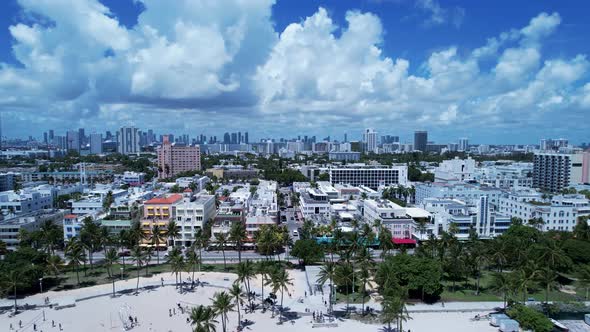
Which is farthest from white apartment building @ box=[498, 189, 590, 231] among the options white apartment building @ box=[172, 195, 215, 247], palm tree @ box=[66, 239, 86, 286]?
palm tree @ box=[66, 239, 86, 286]

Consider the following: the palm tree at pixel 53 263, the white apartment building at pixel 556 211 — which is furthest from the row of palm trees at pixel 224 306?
the white apartment building at pixel 556 211

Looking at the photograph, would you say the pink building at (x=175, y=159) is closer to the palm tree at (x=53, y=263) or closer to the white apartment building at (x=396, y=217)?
the white apartment building at (x=396, y=217)

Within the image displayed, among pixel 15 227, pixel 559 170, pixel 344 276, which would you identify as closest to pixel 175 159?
pixel 15 227

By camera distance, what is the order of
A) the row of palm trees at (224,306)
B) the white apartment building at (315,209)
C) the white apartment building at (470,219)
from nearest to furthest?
the row of palm trees at (224,306) → the white apartment building at (470,219) → the white apartment building at (315,209)

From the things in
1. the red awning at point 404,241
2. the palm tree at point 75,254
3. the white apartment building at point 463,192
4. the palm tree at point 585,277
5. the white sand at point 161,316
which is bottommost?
the white sand at point 161,316

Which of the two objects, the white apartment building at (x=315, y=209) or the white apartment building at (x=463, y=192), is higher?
A: the white apartment building at (x=463, y=192)

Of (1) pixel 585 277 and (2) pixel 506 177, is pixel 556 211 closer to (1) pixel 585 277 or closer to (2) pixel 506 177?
(1) pixel 585 277
